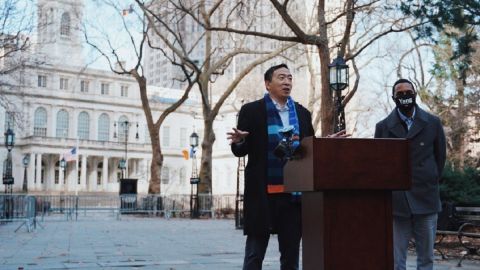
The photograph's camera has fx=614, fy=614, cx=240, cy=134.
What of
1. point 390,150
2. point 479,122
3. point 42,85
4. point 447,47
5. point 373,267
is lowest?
point 373,267

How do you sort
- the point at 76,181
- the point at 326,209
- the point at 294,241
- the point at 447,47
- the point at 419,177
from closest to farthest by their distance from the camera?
the point at 326,209, the point at 294,241, the point at 419,177, the point at 447,47, the point at 76,181

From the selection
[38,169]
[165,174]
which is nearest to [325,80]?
[38,169]

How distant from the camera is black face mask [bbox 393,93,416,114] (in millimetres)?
4863

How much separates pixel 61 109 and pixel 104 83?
302 inches

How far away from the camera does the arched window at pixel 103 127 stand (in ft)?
274

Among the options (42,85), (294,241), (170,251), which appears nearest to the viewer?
(294,241)

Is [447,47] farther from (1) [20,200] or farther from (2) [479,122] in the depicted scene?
(1) [20,200]

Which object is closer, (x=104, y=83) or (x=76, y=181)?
(x=76, y=181)

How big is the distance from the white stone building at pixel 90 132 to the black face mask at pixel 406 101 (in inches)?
2742

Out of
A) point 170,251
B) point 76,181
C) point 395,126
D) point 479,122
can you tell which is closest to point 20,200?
point 170,251

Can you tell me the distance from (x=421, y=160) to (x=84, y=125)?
80487mm

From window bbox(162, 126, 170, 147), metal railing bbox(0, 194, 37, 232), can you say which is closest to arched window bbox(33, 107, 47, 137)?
window bbox(162, 126, 170, 147)

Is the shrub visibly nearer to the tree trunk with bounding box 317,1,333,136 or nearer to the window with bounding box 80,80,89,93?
the tree trunk with bounding box 317,1,333,136

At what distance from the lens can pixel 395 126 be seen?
5074 millimetres
